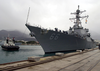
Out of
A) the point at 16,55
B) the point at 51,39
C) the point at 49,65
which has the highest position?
the point at 51,39

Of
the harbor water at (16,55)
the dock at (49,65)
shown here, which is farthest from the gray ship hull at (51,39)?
the dock at (49,65)

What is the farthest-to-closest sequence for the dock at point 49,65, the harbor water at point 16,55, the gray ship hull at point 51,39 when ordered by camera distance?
1. the harbor water at point 16,55
2. the gray ship hull at point 51,39
3. the dock at point 49,65

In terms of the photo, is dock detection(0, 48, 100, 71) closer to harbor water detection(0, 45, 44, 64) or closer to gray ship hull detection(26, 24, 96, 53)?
gray ship hull detection(26, 24, 96, 53)

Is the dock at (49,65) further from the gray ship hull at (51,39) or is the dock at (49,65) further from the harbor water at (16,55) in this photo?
the harbor water at (16,55)

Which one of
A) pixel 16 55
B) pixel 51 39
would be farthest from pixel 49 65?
pixel 16 55

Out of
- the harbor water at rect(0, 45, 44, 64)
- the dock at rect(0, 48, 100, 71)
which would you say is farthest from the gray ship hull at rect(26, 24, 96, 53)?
the dock at rect(0, 48, 100, 71)

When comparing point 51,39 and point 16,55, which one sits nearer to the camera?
point 51,39

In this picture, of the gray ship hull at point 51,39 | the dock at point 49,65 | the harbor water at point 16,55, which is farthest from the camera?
the harbor water at point 16,55

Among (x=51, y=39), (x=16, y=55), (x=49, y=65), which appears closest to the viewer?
(x=49, y=65)

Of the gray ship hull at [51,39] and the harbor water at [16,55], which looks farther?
the harbor water at [16,55]

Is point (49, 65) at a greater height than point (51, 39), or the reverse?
point (51, 39)

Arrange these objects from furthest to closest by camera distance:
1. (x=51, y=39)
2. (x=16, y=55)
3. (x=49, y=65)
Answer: (x=16, y=55), (x=51, y=39), (x=49, y=65)

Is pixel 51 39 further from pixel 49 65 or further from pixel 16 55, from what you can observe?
pixel 49 65

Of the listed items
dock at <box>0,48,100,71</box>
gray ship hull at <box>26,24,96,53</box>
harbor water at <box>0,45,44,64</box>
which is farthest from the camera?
harbor water at <box>0,45,44,64</box>
